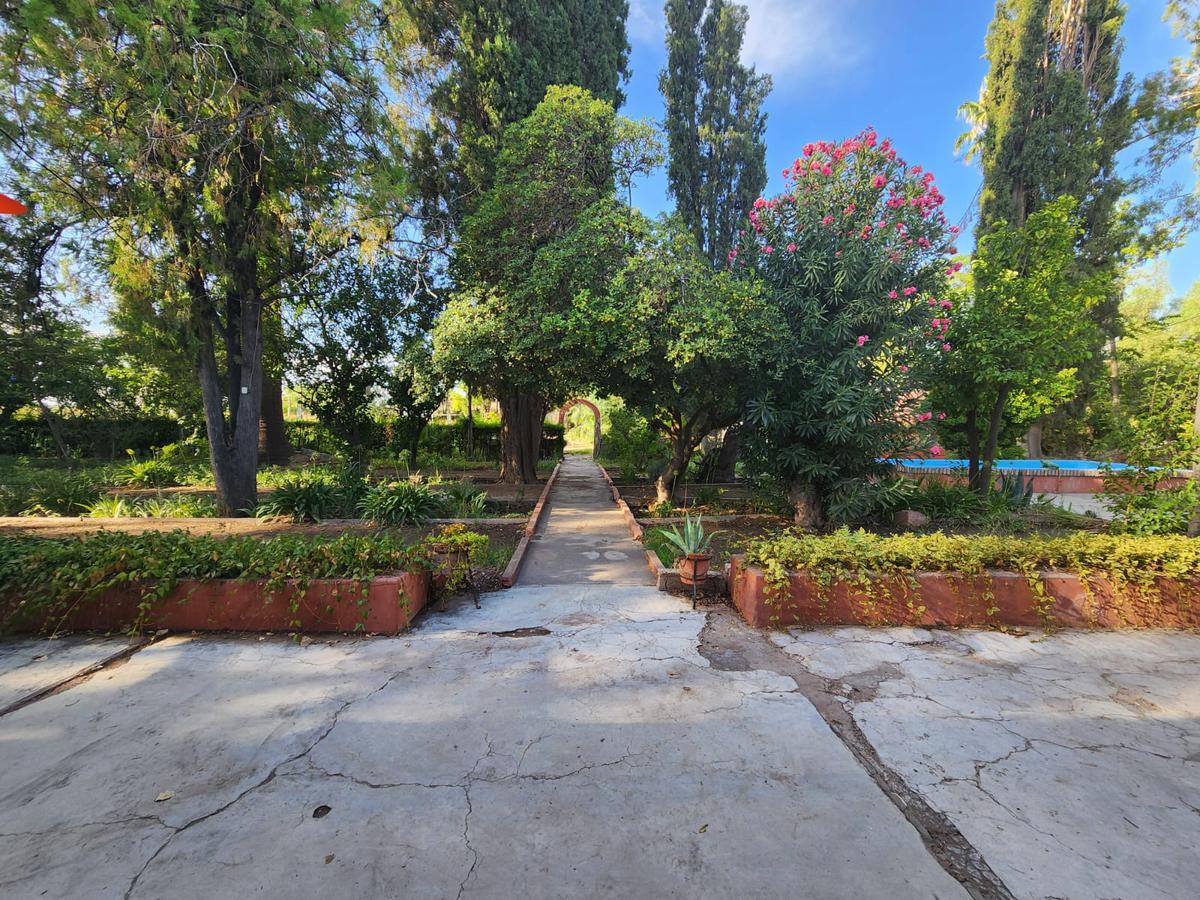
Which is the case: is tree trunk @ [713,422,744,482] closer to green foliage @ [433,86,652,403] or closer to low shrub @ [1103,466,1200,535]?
green foliage @ [433,86,652,403]

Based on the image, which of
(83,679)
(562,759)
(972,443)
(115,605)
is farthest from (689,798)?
(972,443)

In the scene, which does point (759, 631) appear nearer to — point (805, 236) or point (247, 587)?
point (247, 587)

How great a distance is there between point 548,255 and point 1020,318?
24.4ft

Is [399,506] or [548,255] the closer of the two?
[548,255]

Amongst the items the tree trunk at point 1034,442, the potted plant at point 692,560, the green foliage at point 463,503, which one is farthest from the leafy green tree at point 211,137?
the tree trunk at point 1034,442

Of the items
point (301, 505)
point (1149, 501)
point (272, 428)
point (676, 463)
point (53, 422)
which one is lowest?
point (301, 505)

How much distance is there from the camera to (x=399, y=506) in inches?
290

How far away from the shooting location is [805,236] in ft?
20.9

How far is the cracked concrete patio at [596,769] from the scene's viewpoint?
5.70ft

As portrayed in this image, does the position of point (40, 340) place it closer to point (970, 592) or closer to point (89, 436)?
point (89, 436)

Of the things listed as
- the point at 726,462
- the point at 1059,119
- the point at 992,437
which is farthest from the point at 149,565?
the point at 1059,119

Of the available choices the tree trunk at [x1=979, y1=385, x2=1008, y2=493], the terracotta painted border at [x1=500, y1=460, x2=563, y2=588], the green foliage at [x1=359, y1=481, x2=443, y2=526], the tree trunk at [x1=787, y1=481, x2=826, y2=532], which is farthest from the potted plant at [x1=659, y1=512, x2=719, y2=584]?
the tree trunk at [x1=979, y1=385, x2=1008, y2=493]

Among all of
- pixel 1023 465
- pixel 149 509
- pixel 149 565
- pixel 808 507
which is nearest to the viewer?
pixel 149 565

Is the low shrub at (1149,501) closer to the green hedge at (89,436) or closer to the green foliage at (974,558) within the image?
the green foliage at (974,558)
